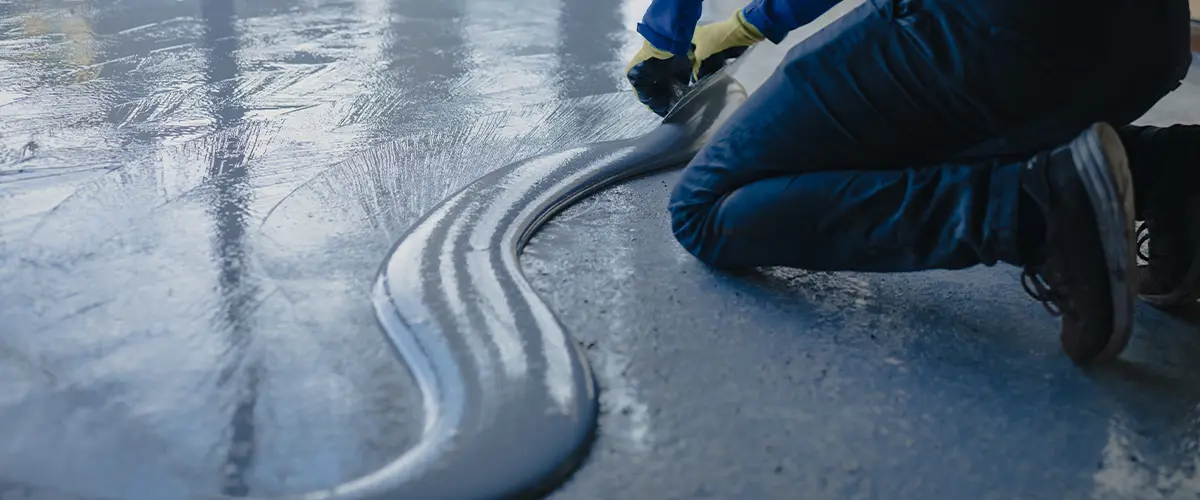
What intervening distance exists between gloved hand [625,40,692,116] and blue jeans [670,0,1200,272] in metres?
0.53

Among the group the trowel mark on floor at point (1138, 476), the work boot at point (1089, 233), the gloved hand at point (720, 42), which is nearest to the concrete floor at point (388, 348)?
the trowel mark on floor at point (1138, 476)

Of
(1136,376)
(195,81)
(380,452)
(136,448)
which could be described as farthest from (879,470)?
(195,81)

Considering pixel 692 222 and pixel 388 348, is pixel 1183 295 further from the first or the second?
pixel 388 348

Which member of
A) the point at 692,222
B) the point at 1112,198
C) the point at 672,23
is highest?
the point at 672,23

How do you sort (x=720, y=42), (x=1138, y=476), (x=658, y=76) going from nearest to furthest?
1. (x=1138, y=476)
2. (x=720, y=42)
3. (x=658, y=76)

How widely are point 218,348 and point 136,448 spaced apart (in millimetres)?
220

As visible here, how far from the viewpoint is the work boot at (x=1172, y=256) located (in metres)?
1.32

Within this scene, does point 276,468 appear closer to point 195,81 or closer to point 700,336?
point 700,336

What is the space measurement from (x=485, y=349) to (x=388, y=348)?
0.14 meters

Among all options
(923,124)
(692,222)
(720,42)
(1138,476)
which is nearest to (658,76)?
(720,42)

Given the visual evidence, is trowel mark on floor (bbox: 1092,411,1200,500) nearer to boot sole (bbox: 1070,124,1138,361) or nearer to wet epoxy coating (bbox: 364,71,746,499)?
boot sole (bbox: 1070,124,1138,361)

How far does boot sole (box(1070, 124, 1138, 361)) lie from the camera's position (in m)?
1.09

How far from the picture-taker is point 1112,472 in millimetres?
1046

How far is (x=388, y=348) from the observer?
1.25 metres
